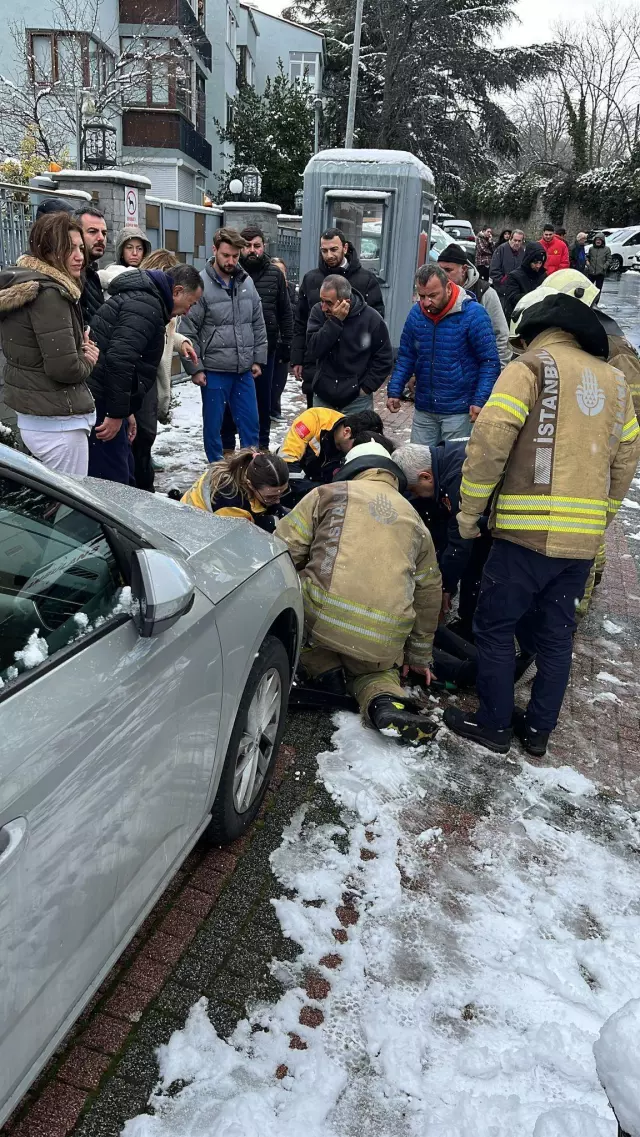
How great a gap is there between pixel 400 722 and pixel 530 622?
0.78 meters

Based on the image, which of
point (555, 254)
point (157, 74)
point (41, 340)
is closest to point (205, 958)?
point (41, 340)

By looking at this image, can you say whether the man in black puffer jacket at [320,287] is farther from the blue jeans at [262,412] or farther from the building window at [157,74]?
the building window at [157,74]

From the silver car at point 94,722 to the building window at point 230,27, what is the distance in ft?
126

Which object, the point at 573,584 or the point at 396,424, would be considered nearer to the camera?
the point at 573,584

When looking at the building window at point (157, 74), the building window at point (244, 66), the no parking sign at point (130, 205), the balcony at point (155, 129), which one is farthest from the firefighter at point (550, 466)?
the building window at point (244, 66)

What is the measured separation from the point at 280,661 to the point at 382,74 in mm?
35599

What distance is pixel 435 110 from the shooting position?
106ft

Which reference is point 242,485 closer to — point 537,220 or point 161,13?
point 161,13

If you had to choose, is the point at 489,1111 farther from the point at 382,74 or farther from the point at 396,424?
the point at 382,74

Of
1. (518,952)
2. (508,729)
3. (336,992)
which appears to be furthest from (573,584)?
(336,992)

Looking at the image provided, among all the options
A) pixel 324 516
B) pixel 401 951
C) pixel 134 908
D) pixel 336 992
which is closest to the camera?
pixel 134 908

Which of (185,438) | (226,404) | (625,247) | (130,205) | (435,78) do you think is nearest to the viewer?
(226,404)

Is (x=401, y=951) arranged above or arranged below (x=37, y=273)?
below

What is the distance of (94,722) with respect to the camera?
5.62 ft
